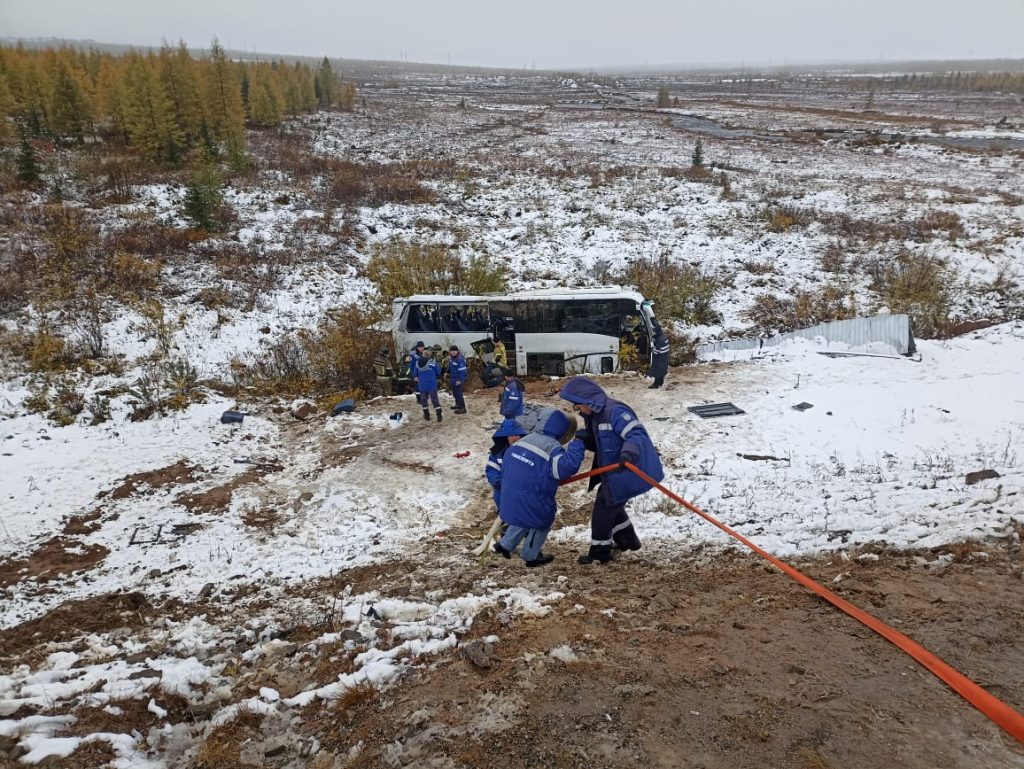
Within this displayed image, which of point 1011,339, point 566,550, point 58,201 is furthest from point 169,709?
point 58,201

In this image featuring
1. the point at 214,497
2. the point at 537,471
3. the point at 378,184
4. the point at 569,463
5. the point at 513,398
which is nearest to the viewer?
the point at 569,463

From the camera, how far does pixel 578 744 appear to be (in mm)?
3801

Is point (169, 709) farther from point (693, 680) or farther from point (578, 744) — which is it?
point (693, 680)

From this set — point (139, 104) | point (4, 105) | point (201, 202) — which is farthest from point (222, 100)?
point (201, 202)

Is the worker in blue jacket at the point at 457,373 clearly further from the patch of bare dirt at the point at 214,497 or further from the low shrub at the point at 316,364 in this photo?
the patch of bare dirt at the point at 214,497

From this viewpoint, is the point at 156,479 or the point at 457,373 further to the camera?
the point at 457,373

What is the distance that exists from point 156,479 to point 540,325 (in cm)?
893

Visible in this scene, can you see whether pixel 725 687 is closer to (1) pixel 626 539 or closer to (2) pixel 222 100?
(1) pixel 626 539

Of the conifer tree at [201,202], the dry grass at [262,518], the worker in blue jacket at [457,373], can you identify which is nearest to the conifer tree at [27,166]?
the conifer tree at [201,202]

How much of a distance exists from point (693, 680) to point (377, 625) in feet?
9.81

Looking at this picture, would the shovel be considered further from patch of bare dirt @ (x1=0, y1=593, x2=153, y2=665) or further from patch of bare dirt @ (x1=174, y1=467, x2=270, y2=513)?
patch of bare dirt @ (x1=174, y1=467, x2=270, y2=513)

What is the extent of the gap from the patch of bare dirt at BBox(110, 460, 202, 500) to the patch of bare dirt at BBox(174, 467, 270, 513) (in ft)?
1.79

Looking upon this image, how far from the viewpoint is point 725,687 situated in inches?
164

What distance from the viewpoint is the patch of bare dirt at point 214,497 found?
9.34 metres
